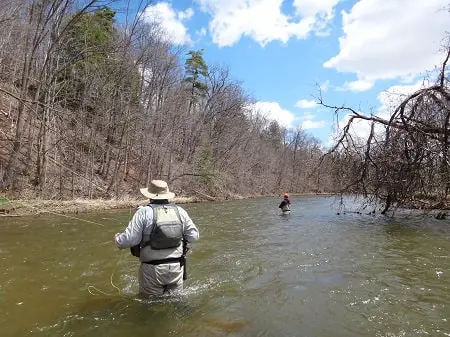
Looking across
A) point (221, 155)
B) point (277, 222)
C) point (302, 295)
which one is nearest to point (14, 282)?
point (302, 295)

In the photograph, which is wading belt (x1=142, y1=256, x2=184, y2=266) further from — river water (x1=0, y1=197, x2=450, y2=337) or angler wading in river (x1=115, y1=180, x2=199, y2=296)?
river water (x1=0, y1=197, x2=450, y2=337)

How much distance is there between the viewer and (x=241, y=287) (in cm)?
760

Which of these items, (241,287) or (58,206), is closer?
(241,287)

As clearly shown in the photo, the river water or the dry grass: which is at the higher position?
the dry grass

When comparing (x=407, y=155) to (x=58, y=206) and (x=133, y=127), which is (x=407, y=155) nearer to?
(x=58, y=206)

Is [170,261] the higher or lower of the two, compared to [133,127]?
lower

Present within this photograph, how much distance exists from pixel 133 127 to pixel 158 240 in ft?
84.1

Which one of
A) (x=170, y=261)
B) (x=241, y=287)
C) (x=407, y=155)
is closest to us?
(x=170, y=261)

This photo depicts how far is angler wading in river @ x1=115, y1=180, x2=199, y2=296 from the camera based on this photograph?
5.62 m

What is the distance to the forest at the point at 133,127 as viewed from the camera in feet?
53.3

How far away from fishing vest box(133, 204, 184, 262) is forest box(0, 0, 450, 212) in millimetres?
1372

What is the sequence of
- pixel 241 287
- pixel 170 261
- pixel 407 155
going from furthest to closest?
pixel 407 155
pixel 241 287
pixel 170 261

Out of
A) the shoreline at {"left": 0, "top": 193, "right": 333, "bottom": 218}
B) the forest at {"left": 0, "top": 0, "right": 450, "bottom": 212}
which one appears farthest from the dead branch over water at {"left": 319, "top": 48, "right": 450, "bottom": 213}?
the shoreline at {"left": 0, "top": 193, "right": 333, "bottom": 218}

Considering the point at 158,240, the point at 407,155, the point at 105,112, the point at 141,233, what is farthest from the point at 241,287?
the point at 105,112
